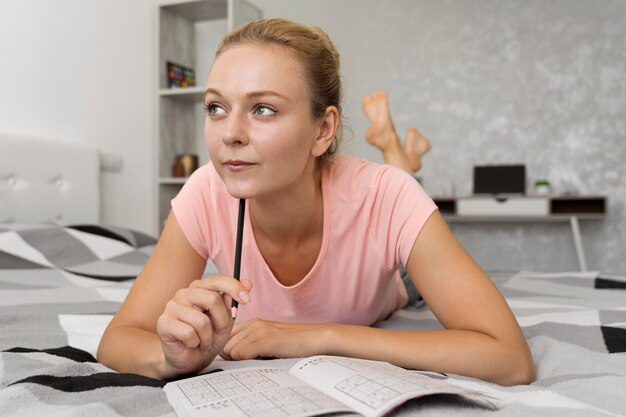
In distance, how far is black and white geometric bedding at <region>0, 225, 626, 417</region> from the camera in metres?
0.60

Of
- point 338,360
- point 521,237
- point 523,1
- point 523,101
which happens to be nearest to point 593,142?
point 523,101

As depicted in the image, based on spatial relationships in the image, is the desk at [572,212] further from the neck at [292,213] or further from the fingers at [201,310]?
the fingers at [201,310]

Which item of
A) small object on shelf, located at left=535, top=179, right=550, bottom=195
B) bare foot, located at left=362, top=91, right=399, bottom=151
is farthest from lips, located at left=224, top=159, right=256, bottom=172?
small object on shelf, located at left=535, top=179, right=550, bottom=195

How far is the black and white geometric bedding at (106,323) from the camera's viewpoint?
0.60 metres

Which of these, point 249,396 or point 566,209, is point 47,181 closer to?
point 249,396

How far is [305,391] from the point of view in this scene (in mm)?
574

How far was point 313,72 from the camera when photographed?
0.86 m

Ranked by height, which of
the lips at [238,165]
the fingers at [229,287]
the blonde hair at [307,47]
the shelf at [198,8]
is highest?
the shelf at [198,8]

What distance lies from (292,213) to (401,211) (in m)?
0.17

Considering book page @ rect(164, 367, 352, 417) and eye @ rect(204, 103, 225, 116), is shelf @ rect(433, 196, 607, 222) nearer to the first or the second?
eye @ rect(204, 103, 225, 116)

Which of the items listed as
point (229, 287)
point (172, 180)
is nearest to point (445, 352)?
point (229, 287)

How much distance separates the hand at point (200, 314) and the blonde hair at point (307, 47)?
0.34 meters

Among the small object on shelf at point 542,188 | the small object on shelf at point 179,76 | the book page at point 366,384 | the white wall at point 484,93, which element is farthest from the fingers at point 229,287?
the small object on shelf at point 542,188

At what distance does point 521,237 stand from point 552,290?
2363 mm
